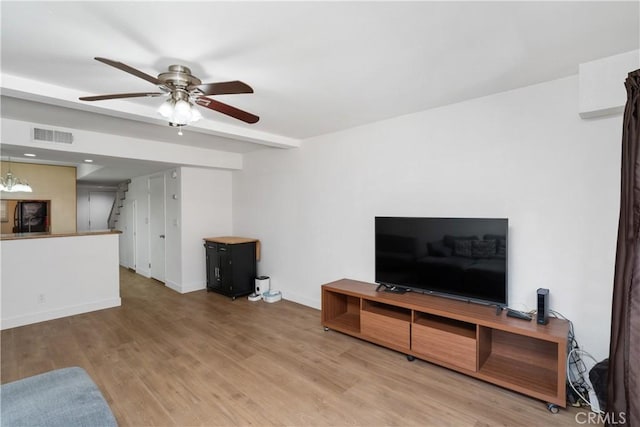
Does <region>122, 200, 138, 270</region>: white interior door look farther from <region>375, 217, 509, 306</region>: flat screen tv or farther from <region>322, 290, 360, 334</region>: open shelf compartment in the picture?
<region>375, 217, 509, 306</region>: flat screen tv

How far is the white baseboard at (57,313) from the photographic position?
3.63m

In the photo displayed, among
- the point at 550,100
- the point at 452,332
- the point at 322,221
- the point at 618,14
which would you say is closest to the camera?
the point at 618,14


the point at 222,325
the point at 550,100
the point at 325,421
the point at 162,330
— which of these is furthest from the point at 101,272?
the point at 550,100

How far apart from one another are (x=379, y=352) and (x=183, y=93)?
2762 mm

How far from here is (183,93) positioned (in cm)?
201

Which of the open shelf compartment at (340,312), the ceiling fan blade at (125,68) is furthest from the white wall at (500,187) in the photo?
the ceiling fan blade at (125,68)

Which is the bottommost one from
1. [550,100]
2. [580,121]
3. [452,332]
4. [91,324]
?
[91,324]

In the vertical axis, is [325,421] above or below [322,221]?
below

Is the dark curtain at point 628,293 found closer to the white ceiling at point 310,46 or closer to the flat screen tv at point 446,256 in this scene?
the white ceiling at point 310,46

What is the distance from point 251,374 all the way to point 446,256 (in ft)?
6.50

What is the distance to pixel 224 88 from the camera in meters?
1.81

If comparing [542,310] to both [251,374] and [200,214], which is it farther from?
[200,214]

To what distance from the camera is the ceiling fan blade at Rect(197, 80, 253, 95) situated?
5.74 feet

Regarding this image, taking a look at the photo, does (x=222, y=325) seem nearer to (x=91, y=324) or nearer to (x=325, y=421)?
(x=91, y=324)
